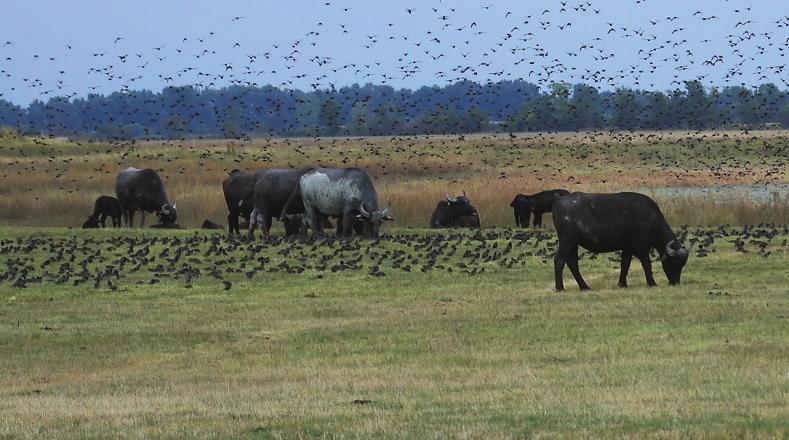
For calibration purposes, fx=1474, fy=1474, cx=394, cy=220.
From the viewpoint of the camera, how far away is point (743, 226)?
45.2 meters

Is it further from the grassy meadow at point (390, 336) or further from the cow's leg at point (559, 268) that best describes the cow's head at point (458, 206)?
the cow's leg at point (559, 268)

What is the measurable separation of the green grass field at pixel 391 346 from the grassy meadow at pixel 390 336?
0.06 meters

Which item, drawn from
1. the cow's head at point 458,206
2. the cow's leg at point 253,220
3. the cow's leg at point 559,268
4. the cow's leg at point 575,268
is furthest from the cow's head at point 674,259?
the cow's head at point 458,206

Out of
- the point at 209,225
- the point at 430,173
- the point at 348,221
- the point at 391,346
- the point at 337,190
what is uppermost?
the point at 430,173

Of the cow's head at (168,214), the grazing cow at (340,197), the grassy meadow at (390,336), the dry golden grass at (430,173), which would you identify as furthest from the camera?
the dry golden grass at (430,173)

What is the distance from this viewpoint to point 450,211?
48906 millimetres

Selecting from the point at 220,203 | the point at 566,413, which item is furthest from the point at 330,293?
the point at 220,203

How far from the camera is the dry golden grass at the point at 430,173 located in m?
52.9

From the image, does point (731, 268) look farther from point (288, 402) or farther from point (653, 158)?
point (653, 158)

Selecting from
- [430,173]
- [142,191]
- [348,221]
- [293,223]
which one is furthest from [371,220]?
[430,173]

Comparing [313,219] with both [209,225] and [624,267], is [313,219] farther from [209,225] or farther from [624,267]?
[624,267]

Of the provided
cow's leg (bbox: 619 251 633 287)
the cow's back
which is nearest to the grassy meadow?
cow's leg (bbox: 619 251 633 287)

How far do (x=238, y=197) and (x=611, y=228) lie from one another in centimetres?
2269

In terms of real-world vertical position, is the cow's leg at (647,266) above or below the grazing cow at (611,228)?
below
